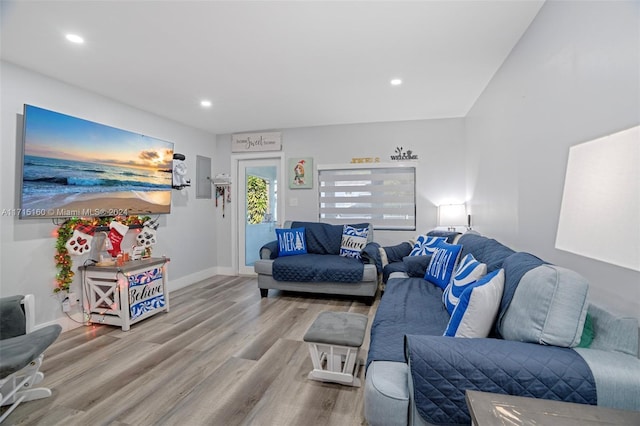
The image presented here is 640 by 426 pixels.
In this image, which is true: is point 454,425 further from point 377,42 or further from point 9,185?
point 9,185

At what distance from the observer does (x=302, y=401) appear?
1.79m

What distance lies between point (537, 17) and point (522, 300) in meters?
1.97

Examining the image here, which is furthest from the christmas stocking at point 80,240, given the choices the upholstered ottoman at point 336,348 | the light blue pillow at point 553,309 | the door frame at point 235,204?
the light blue pillow at point 553,309

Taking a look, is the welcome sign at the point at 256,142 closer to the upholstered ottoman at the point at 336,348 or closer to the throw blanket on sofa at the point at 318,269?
the throw blanket on sofa at the point at 318,269

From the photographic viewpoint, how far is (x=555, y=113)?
5.76 ft

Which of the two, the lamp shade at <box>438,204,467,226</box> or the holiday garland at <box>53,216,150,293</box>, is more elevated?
the lamp shade at <box>438,204,467,226</box>

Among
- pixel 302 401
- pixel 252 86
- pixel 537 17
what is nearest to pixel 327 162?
pixel 252 86

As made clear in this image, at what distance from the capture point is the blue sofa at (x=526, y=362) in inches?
38.1

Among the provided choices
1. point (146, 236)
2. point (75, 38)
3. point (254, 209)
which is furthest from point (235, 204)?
point (75, 38)

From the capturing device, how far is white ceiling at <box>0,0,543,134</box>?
6.34 feet

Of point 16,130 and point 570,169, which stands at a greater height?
point 16,130

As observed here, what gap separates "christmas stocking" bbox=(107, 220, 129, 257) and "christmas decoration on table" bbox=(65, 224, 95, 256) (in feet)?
0.57

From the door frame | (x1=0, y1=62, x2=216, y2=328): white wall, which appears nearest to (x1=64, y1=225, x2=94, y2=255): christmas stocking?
(x1=0, y1=62, x2=216, y2=328): white wall

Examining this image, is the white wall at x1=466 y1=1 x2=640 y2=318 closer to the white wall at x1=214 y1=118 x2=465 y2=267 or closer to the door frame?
the white wall at x1=214 y1=118 x2=465 y2=267
